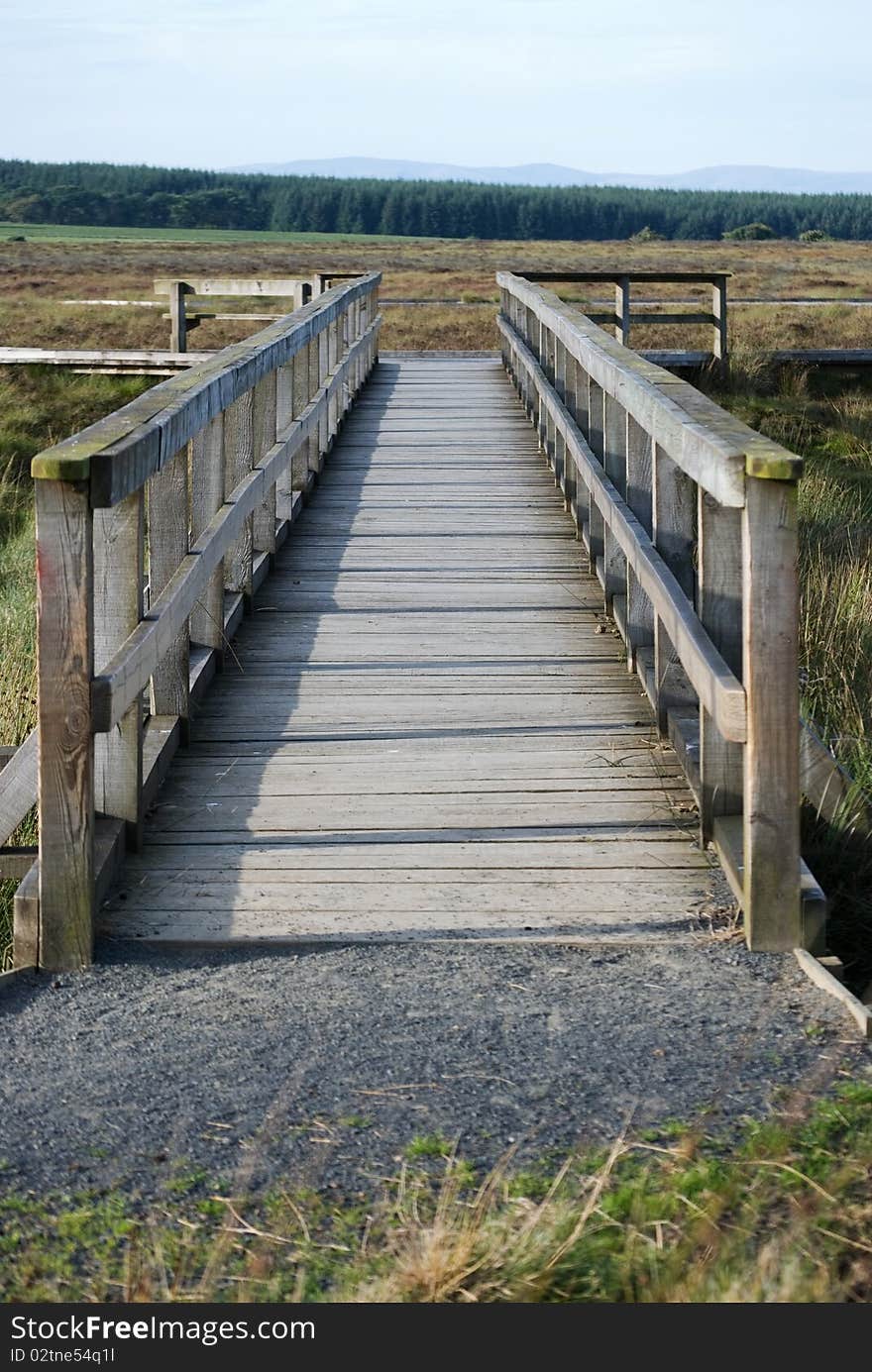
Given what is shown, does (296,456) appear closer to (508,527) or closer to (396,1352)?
(508,527)

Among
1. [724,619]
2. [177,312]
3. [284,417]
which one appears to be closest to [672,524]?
[724,619]

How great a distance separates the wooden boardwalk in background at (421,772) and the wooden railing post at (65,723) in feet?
0.61

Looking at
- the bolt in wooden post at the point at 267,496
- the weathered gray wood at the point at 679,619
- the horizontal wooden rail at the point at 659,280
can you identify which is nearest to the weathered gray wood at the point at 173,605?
the bolt in wooden post at the point at 267,496

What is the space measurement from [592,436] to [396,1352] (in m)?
6.11

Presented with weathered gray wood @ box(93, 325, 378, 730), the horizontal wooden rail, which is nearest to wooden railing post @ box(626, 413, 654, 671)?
weathered gray wood @ box(93, 325, 378, 730)

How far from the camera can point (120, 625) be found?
4.22 metres

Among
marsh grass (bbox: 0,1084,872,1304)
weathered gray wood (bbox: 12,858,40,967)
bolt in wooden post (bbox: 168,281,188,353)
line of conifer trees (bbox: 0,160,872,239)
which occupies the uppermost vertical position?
line of conifer trees (bbox: 0,160,872,239)

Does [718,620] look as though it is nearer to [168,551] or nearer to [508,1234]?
[168,551]

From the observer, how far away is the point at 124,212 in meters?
162

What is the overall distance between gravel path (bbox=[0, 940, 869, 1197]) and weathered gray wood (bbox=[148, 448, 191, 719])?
1.50m

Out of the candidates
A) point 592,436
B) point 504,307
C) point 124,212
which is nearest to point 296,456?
point 592,436

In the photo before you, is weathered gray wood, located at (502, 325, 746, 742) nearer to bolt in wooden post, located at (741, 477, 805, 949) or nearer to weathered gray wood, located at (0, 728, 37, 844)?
bolt in wooden post, located at (741, 477, 805, 949)

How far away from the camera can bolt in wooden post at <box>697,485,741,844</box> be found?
167 inches

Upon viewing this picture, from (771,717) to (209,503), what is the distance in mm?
2796
